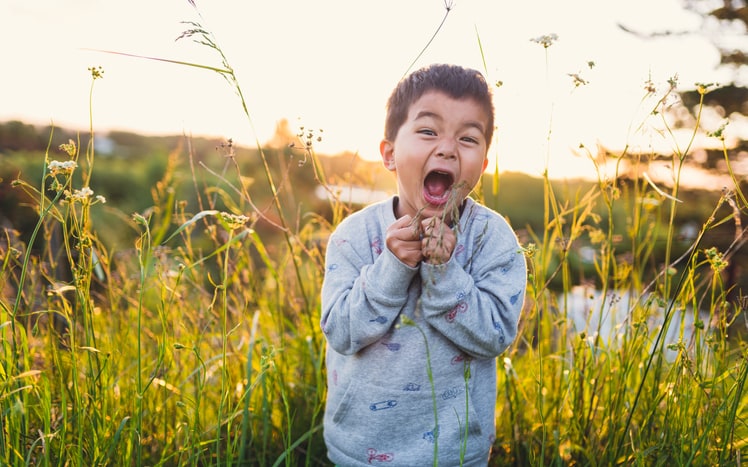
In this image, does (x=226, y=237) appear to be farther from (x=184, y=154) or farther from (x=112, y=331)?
(x=184, y=154)

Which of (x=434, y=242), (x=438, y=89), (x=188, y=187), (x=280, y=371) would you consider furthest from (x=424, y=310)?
(x=188, y=187)

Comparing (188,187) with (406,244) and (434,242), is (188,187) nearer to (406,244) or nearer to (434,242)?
(406,244)

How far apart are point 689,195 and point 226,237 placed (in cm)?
678

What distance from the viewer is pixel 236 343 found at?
2.48 meters

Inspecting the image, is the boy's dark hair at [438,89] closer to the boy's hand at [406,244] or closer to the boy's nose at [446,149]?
the boy's nose at [446,149]

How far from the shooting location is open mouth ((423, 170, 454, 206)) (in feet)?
4.61

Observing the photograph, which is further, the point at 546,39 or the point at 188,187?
the point at 188,187

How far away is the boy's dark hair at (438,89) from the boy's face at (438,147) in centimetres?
2

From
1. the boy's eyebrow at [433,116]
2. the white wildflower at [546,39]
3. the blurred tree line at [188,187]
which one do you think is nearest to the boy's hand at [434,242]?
the boy's eyebrow at [433,116]

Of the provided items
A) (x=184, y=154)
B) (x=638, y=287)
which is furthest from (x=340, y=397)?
(x=184, y=154)

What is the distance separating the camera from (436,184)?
1.44m

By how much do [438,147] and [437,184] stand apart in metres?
0.10

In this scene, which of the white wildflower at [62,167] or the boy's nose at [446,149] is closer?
the white wildflower at [62,167]

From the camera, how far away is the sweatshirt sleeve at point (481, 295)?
4.25 feet
